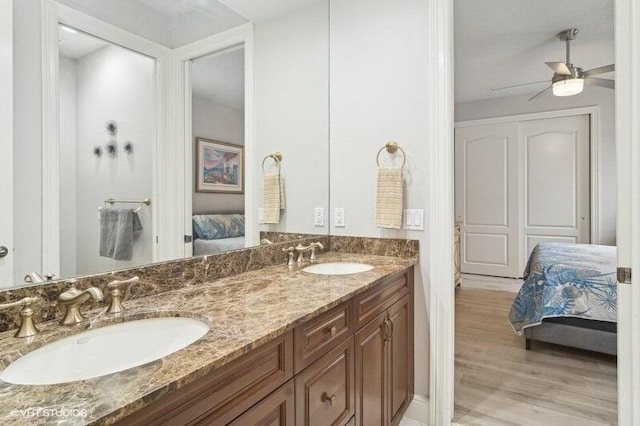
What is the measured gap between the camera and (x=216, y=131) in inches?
66.8

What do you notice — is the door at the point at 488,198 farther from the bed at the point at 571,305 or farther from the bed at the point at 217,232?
the bed at the point at 217,232

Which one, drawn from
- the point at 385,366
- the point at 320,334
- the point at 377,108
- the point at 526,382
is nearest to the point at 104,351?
the point at 320,334

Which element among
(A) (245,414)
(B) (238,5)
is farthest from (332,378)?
(B) (238,5)

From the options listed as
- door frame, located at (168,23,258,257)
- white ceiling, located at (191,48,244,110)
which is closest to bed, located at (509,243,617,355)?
door frame, located at (168,23,258,257)

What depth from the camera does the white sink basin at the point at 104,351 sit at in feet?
2.57

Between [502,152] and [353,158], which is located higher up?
[502,152]

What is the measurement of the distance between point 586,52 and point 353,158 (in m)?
3.26

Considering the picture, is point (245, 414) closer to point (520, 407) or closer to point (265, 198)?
point (265, 198)

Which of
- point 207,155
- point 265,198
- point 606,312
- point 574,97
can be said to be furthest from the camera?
point 574,97

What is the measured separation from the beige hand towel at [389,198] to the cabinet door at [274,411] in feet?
3.96

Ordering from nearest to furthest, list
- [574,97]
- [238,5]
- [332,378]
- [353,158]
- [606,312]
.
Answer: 1. [332,378]
2. [238,5]
3. [353,158]
4. [606,312]
5. [574,97]

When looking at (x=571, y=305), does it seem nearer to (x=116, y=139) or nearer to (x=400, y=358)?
(x=400, y=358)

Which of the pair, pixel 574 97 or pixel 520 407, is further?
pixel 574 97

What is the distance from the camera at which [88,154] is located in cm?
114
